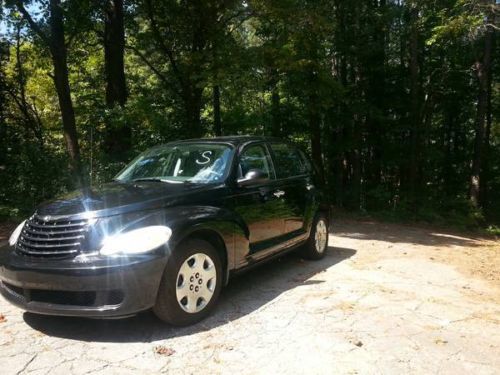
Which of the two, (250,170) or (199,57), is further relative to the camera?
(199,57)

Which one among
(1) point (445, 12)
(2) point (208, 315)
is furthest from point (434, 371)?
(1) point (445, 12)

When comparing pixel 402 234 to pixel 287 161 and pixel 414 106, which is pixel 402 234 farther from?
pixel 414 106

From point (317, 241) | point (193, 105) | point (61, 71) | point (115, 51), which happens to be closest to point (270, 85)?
point (193, 105)

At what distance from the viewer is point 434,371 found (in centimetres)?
339

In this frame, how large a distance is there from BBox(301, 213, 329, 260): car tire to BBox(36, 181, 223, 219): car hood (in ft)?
8.03

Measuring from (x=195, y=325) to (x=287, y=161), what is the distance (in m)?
2.90

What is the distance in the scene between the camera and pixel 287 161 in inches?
249

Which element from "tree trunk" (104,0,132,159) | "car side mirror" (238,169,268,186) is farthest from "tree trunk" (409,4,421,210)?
"car side mirror" (238,169,268,186)

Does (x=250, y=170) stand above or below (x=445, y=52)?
below

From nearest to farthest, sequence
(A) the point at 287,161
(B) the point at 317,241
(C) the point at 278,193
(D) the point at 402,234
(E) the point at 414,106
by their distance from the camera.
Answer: (C) the point at 278,193, (A) the point at 287,161, (B) the point at 317,241, (D) the point at 402,234, (E) the point at 414,106

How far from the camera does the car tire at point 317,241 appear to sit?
265 inches

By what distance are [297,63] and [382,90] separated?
24.4 feet

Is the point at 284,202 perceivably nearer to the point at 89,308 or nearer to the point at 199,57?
the point at 89,308

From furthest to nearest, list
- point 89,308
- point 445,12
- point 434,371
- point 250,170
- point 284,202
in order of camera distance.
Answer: point 445,12
point 284,202
point 250,170
point 89,308
point 434,371
